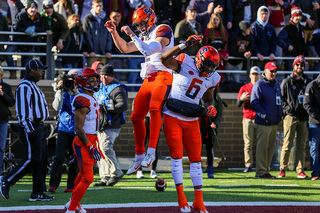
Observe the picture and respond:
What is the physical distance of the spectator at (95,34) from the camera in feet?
46.9

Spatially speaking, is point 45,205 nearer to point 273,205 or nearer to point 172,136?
point 172,136

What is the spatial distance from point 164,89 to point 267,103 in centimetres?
488

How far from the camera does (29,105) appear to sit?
30.2ft

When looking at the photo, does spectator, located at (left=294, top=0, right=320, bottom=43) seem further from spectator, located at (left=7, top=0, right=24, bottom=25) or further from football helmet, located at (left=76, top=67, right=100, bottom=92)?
football helmet, located at (left=76, top=67, right=100, bottom=92)

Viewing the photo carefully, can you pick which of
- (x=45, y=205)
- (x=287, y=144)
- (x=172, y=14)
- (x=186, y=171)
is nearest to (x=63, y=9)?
(x=172, y=14)

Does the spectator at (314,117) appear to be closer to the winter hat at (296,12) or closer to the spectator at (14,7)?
the winter hat at (296,12)

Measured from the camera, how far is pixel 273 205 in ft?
28.4

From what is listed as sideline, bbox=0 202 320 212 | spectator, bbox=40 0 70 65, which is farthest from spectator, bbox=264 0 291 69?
sideline, bbox=0 202 320 212

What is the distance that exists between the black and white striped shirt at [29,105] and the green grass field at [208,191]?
1.24 meters

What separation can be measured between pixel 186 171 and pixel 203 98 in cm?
575

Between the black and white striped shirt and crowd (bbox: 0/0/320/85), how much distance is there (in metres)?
4.90

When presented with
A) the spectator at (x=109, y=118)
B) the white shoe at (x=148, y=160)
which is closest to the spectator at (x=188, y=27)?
the spectator at (x=109, y=118)

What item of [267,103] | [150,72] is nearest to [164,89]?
[150,72]

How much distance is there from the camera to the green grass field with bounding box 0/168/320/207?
946 cm
